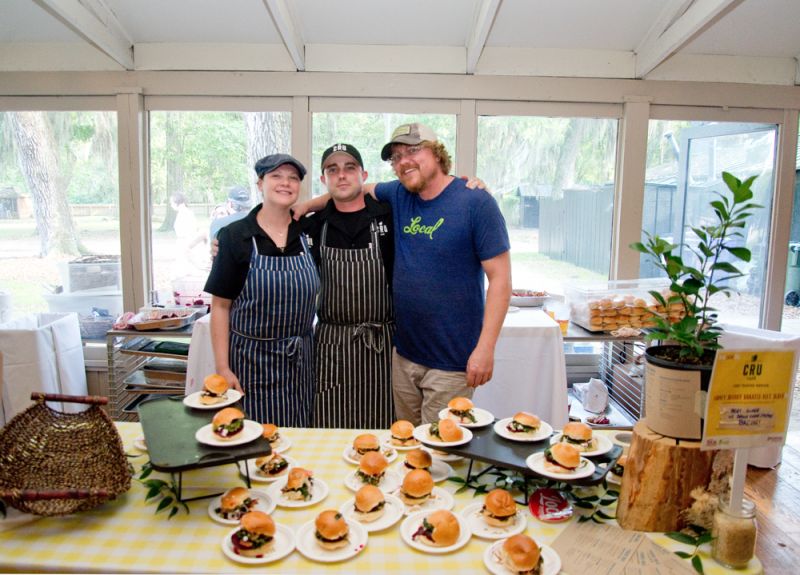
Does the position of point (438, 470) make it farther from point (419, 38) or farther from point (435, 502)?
point (419, 38)

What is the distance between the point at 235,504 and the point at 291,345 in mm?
984

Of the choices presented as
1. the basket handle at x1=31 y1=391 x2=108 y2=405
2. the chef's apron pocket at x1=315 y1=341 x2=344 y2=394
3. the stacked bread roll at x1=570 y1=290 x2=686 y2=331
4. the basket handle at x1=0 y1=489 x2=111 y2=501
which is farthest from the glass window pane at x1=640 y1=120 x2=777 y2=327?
the basket handle at x1=0 y1=489 x2=111 y2=501

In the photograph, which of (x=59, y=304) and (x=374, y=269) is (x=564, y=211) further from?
Answer: (x=59, y=304)

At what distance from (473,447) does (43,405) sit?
1.14 m

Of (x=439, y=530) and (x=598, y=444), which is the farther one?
(x=598, y=444)

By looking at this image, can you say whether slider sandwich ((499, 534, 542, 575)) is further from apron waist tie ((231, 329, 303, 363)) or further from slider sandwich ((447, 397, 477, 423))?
apron waist tie ((231, 329, 303, 363))

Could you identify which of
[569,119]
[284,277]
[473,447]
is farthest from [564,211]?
[473,447]

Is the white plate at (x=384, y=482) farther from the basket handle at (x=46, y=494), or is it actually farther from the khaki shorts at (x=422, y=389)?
the khaki shorts at (x=422, y=389)

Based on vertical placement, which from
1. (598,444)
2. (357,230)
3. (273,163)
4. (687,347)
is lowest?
(598,444)

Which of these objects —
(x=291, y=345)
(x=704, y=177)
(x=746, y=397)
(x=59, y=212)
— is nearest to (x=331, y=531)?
(x=746, y=397)

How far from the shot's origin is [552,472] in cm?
140

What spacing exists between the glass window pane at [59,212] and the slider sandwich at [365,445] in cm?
305

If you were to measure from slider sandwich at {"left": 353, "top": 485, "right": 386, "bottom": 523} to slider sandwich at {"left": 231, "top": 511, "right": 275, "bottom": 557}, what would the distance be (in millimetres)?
206

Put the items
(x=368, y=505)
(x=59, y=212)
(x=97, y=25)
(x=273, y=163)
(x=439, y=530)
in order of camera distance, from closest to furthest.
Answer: (x=439, y=530)
(x=368, y=505)
(x=273, y=163)
(x=97, y=25)
(x=59, y=212)
